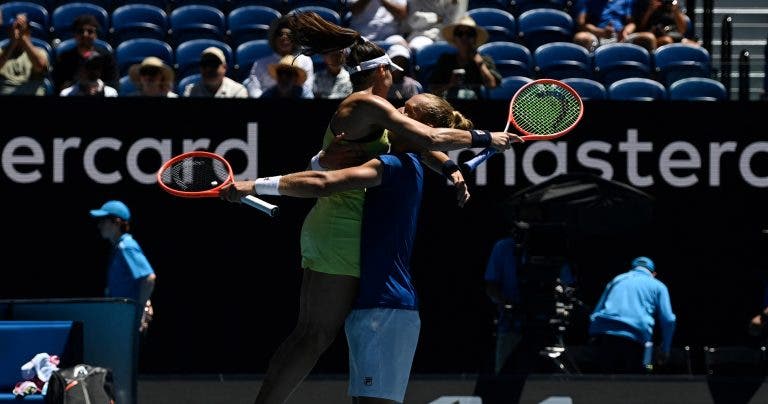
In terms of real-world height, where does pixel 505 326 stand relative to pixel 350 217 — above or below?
below

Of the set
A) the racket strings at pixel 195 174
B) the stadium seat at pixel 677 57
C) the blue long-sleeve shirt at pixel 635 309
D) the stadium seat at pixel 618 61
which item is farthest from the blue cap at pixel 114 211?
the stadium seat at pixel 677 57

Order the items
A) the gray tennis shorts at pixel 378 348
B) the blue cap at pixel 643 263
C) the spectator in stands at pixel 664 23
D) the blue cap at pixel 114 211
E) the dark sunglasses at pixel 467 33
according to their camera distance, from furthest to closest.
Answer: the spectator in stands at pixel 664 23
the dark sunglasses at pixel 467 33
the blue cap at pixel 643 263
the blue cap at pixel 114 211
the gray tennis shorts at pixel 378 348

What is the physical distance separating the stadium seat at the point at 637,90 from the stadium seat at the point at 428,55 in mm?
1242

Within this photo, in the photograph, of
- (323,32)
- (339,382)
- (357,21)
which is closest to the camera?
(323,32)

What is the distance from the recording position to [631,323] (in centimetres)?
1012

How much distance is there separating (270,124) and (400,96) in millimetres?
932

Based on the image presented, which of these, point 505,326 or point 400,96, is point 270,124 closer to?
point 400,96

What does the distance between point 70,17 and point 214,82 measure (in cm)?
246

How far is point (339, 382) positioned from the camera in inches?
392

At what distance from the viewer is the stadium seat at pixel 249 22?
491 inches

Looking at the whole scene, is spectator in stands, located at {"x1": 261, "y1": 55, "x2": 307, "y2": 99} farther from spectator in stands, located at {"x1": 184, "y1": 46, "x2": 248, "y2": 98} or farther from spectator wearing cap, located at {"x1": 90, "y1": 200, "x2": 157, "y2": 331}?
spectator wearing cap, located at {"x1": 90, "y1": 200, "x2": 157, "y2": 331}

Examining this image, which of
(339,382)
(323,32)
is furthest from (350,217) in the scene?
(339,382)

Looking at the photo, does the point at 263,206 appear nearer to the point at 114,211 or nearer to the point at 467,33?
the point at 114,211

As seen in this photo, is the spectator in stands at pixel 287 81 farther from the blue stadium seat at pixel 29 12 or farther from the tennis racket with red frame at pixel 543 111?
the tennis racket with red frame at pixel 543 111
